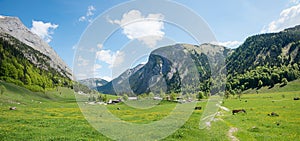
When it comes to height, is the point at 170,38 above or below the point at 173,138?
above

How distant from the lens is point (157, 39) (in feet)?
67.0

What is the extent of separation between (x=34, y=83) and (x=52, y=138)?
195 m

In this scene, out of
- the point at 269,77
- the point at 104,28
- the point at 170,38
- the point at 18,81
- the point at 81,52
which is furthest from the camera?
the point at 269,77

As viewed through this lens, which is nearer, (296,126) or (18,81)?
(296,126)

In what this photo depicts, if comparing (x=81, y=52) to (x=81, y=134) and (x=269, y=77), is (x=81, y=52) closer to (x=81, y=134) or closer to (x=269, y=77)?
(x=81, y=134)

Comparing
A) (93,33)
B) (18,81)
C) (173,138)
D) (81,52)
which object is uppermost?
(18,81)

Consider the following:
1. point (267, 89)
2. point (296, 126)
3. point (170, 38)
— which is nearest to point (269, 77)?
point (267, 89)

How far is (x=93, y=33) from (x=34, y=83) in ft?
657

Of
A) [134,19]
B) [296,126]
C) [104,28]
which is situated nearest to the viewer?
[104,28]

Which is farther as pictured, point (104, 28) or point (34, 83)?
point (34, 83)

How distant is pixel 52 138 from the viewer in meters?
18.2

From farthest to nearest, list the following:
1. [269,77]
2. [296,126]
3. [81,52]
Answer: [269,77] → [296,126] → [81,52]

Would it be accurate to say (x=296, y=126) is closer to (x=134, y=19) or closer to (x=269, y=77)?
(x=134, y=19)

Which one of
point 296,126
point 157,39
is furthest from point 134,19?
point 296,126
